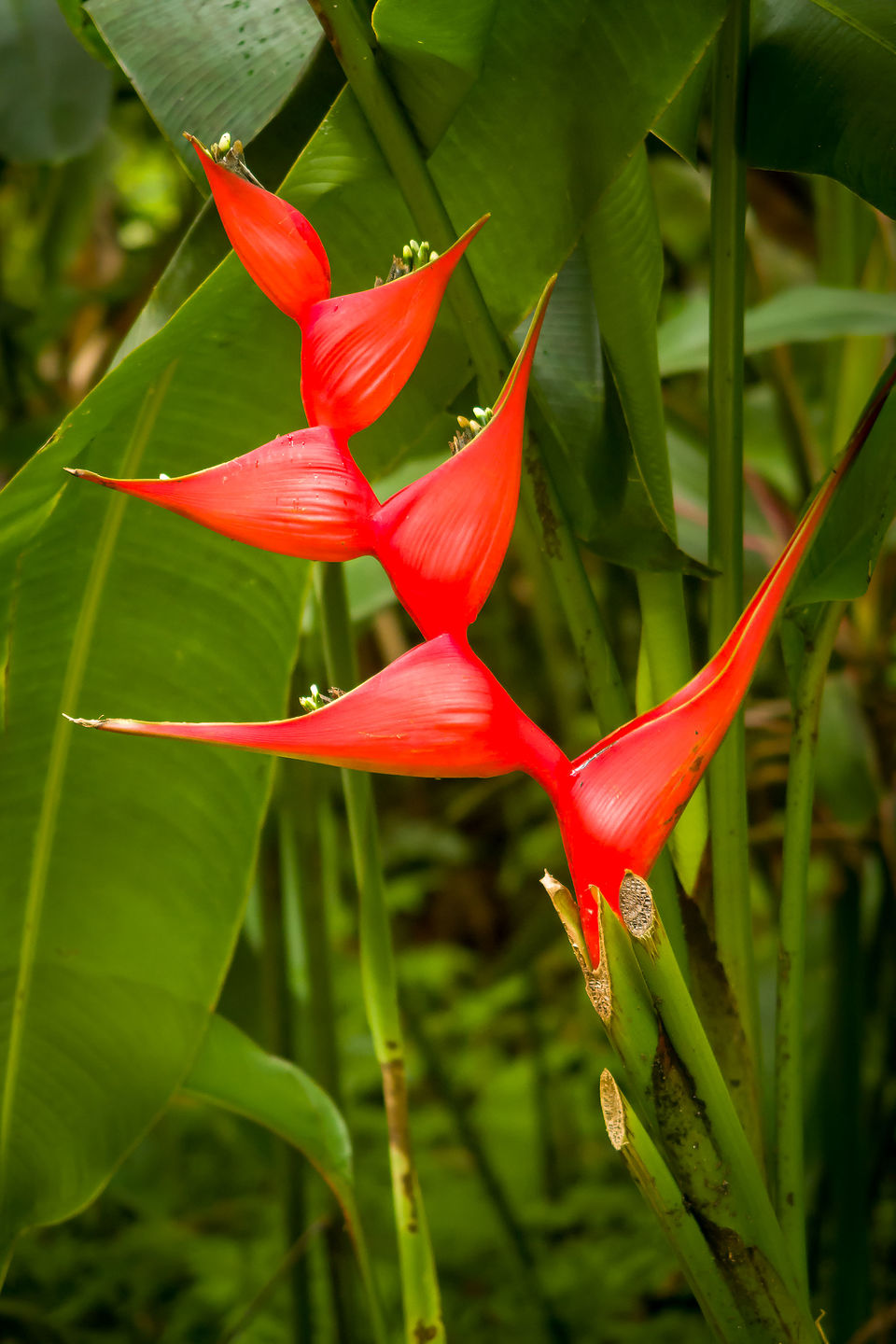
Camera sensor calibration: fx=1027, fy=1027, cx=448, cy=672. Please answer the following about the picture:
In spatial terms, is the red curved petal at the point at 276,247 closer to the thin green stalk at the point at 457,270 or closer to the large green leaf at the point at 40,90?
the thin green stalk at the point at 457,270

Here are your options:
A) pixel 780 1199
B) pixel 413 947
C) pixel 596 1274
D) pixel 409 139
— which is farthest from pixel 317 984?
pixel 413 947

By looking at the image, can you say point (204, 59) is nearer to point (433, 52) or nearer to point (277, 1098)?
point (433, 52)

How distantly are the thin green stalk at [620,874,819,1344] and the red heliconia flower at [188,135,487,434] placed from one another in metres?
0.11

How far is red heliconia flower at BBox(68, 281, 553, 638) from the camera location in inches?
7.4

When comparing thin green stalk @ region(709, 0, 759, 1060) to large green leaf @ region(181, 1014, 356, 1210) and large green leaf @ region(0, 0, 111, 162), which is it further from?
large green leaf @ region(0, 0, 111, 162)

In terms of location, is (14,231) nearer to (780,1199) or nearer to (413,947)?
(413,947)

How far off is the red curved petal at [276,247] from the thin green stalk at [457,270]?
6cm

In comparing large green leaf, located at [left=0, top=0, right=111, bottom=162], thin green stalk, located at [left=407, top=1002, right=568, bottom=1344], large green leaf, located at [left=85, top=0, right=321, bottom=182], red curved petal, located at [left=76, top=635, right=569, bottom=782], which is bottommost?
thin green stalk, located at [left=407, top=1002, right=568, bottom=1344]

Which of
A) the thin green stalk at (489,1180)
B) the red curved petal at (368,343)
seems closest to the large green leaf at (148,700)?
the red curved petal at (368,343)

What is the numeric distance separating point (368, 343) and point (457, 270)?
71 millimetres

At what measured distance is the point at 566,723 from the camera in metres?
1.00

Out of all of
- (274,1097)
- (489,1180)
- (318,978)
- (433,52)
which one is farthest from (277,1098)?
(489,1180)

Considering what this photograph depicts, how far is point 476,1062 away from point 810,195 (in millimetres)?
1129

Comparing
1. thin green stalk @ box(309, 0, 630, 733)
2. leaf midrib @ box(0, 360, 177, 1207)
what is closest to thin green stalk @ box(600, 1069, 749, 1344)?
thin green stalk @ box(309, 0, 630, 733)
